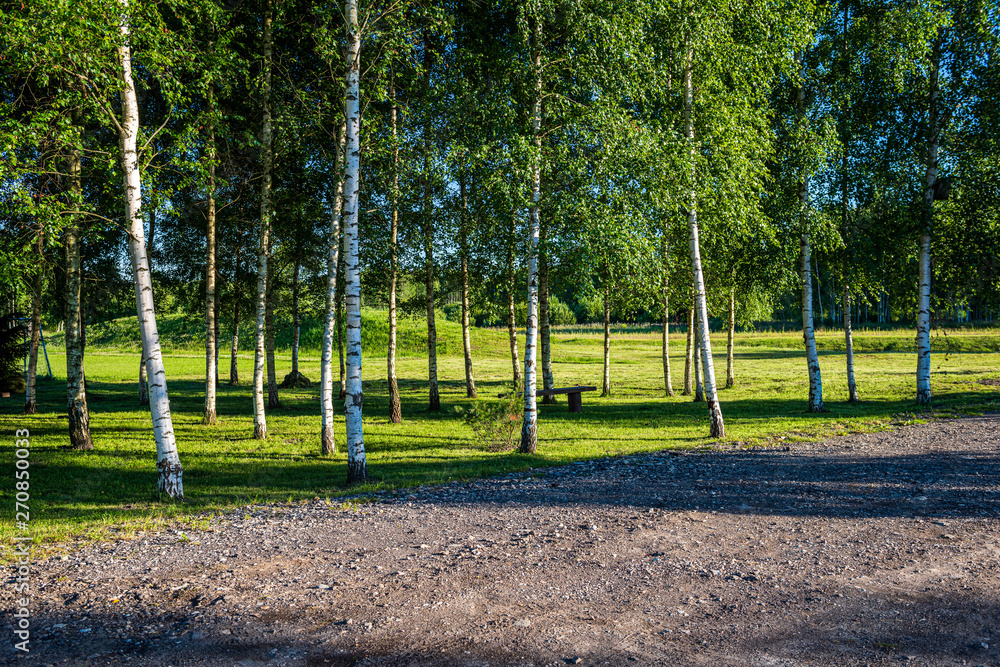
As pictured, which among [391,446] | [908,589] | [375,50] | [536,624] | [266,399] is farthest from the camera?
[266,399]

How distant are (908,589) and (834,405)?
1923 centimetres

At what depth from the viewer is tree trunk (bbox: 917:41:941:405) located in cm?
2106

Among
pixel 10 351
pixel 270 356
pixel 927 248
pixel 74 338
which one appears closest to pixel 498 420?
pixel 74 338

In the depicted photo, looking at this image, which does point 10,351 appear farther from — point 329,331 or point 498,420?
point 498,420

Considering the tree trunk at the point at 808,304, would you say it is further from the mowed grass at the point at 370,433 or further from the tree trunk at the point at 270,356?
the tree trunk at the point at 270,356

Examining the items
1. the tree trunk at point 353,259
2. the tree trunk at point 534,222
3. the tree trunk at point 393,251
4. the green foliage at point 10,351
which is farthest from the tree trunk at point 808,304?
the green foliage at point 10,351

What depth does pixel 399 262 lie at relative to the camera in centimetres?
2264

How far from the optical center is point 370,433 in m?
18.9

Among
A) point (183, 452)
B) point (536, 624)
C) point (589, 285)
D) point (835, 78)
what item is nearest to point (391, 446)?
point (183, 452)

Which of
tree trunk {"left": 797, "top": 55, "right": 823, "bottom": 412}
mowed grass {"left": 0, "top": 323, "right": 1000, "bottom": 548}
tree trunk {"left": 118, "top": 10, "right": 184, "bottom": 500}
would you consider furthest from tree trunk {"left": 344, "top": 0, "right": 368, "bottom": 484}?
tree trunk {"left": 797, "top": 55, "right": 823, "bottom": 412}

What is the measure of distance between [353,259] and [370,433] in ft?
29.6

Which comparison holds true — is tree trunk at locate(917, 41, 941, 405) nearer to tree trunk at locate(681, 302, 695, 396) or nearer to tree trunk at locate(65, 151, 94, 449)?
tree trunk at locate(681, 302, 695, 396)

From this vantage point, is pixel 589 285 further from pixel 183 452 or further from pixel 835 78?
pixel 835 78

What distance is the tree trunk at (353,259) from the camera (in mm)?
11297
